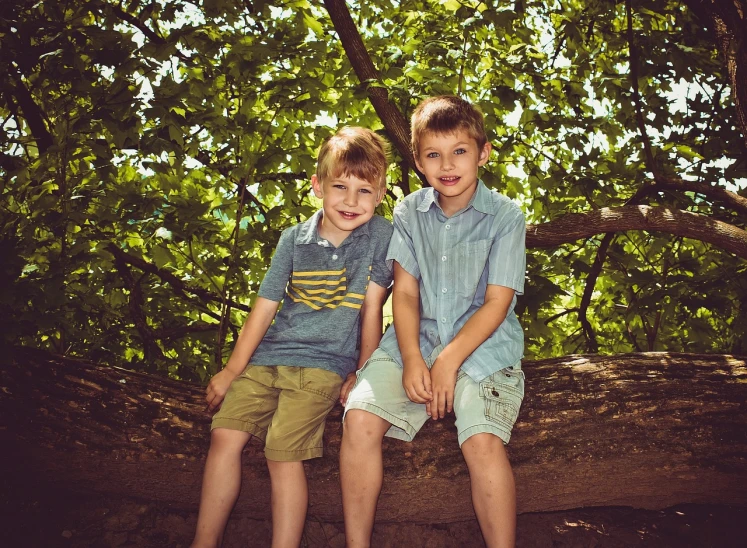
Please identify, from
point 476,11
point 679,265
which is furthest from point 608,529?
point 476,11

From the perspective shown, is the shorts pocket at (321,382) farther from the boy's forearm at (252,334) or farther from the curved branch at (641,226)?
the curved branch at (641,226)

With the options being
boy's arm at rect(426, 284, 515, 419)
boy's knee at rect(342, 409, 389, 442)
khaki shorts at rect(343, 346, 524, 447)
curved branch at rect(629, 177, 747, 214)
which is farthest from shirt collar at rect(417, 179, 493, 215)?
curved branch at rect(629, 177, 747, 214)

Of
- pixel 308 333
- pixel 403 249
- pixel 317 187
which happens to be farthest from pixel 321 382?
pixel 317 187

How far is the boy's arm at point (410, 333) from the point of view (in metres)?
2.01

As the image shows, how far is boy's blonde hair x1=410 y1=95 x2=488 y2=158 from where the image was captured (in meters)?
2.28

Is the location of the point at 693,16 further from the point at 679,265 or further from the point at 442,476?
the point at 442,476

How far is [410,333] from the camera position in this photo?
2166 millimetres

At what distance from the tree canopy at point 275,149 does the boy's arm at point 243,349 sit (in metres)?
0.66

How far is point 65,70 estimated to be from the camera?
2562mm

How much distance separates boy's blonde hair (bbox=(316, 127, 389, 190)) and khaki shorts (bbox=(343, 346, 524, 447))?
2.62 feet

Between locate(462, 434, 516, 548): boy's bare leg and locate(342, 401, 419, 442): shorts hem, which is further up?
locate(342, 401, 419, 442): shorts hem

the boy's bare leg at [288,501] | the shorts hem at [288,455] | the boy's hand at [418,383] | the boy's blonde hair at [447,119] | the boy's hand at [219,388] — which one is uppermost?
the boy's blonde hair at [447,119]

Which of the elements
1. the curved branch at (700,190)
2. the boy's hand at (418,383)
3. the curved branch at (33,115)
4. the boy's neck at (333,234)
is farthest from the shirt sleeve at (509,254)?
the curved branch at (33,115)

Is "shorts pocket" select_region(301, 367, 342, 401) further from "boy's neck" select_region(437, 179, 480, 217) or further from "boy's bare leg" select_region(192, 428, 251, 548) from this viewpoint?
"boy's neck" select_region(437, 179, 480, 217)
